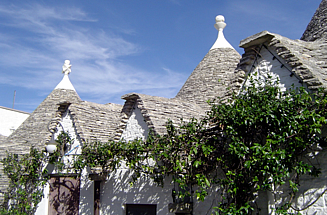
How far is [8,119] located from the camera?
26.3m

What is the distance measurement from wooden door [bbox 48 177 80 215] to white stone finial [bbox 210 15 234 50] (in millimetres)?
8606

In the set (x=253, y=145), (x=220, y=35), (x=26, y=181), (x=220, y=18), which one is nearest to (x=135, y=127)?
(x=253, y=145)

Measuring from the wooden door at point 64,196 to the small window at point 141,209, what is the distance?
2.22 metres

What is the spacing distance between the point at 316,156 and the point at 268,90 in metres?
1.39

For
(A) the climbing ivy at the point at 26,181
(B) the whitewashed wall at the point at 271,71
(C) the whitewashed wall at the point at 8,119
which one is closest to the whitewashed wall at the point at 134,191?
(B) the whitewashed wall at the point at 271,71

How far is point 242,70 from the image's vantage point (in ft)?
22.6

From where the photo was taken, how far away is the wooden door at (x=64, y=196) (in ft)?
33.0

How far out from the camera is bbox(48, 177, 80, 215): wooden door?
1005 centimetres

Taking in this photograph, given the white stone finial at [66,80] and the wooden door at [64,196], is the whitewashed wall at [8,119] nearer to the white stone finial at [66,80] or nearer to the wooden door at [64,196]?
the white stone finial at [66,80]

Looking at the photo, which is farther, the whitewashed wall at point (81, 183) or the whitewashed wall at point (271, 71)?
the whitewashed wall at point (81, 183)

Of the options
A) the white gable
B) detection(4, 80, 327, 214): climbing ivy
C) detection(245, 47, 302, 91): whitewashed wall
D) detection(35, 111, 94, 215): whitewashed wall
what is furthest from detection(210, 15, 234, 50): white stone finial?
detection(4, 80, 327, 214): climbing ivy

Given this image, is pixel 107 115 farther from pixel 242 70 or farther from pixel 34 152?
pixel 242 70

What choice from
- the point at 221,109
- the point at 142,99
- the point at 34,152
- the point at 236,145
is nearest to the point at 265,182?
the point at 236,145

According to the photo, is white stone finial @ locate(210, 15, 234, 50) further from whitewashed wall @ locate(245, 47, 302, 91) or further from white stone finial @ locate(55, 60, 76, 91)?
whitewashed wall @ locate(245, 47, 302, 91)
